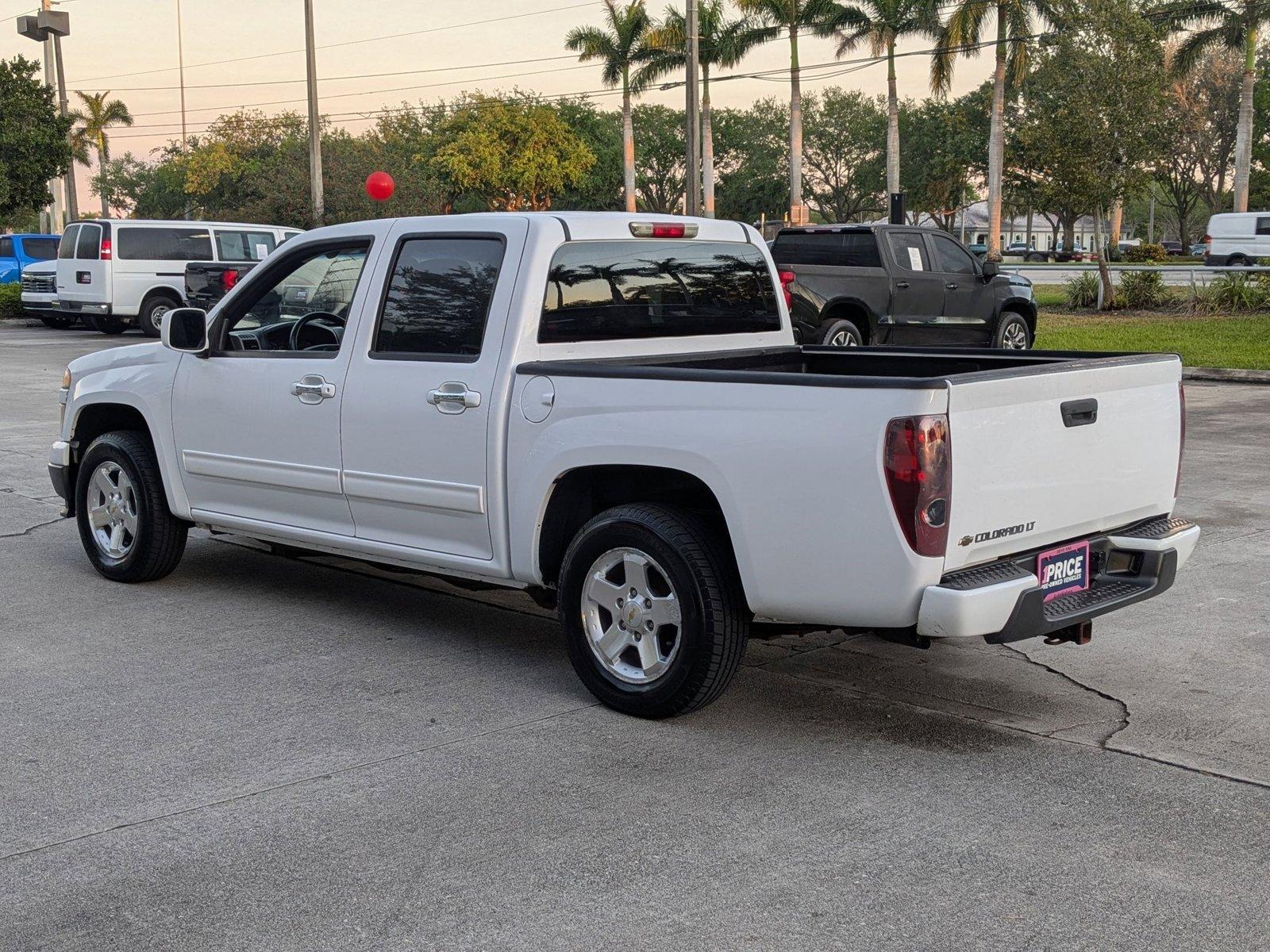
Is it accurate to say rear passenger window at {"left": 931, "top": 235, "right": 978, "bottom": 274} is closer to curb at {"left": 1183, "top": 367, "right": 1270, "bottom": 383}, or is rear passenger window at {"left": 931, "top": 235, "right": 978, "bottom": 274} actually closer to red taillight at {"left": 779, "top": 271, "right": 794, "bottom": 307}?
red taillight at {"left": 779, "top": 271, "right": 794, "bottom": 307}

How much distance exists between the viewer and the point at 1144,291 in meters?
27.0

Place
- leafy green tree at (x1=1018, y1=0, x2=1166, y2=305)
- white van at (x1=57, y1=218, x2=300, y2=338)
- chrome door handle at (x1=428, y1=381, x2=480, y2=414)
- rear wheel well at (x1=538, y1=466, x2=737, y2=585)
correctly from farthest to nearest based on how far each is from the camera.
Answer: leafy green tree at (x1=1018, y1=0, x2=1166, y2=305)
white van at (x1=57, y1=218, x2=300, y2=338)
chrome door handle at (x1=428, y1=381, x2=480, y2=414)
rear wheel well at (x1=538, y1=466, x2=737, y2=585)

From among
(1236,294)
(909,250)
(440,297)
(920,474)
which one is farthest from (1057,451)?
(1236,294)

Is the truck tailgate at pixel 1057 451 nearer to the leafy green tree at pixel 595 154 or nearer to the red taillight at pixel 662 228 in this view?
the red taillight at pixel 662 228

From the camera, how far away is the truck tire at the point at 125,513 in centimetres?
700

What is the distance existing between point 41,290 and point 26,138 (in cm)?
1181

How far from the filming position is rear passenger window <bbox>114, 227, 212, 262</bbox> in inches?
987

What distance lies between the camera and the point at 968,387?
14.4ft

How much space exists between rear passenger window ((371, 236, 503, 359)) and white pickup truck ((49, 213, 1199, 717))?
0.01m

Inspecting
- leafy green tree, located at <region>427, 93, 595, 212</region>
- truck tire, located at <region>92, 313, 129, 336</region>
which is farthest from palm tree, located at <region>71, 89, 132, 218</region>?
truck tire, located at <region>92, 313, 129, 336</region>

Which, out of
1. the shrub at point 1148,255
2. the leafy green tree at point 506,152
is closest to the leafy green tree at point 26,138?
the leafy green tree at point 506,152

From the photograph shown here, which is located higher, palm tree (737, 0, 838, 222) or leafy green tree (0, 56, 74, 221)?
palm tree (737, 0, 838, 222)

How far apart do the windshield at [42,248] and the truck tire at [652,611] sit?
3406cm

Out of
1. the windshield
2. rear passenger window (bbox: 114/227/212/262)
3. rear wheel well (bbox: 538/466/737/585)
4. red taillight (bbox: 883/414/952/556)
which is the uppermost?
the windshield
